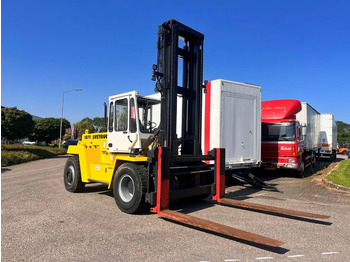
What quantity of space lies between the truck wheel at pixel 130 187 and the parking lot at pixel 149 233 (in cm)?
23

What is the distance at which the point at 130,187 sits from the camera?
6383mm

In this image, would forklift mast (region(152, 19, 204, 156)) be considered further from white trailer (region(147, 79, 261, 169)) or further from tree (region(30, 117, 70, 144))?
tree (region(30, 117, 70, 144))

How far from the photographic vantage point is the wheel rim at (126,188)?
20.8ft

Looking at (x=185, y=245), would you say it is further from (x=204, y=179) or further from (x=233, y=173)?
(x=233, y=173)

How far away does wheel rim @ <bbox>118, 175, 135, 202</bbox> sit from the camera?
20.8 ft

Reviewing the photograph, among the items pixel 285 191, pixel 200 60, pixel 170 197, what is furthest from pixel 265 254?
pixel 285 191

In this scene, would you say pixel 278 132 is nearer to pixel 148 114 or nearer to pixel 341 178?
pixel 341 178

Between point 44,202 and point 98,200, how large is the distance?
1.39m

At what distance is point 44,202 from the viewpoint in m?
7.39

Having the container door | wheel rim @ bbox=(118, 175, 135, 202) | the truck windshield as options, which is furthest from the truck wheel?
the truck windshield

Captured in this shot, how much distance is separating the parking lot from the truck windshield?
14.8ft

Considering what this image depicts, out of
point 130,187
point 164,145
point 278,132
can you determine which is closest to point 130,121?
point 164,145

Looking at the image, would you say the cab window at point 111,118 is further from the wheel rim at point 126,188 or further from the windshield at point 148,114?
the wheel rim at point 126,188

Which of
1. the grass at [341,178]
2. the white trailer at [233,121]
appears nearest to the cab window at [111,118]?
the white trailer at [233,121]
